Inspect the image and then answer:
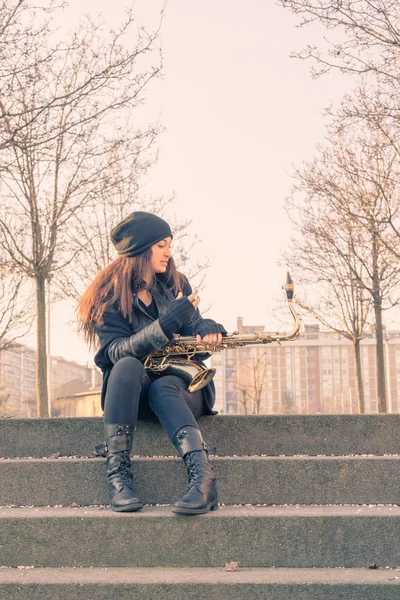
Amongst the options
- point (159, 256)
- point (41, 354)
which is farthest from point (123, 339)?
point (41, 354)

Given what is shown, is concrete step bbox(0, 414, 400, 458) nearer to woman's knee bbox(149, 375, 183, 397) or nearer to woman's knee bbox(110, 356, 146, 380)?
woman's knee bbox(149, 375, 183, 397)

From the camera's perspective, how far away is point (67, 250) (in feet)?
42.4

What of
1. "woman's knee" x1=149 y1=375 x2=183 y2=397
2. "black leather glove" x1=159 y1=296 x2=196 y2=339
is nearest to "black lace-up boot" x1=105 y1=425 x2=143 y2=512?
"woman's knee" x1=149 y1=375 x2=183 y2=397

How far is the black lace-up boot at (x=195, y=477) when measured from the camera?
3.20 meters

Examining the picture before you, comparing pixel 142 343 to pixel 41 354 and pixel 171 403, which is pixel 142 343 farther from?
pixel 41 354

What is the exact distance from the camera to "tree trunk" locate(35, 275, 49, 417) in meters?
10.7

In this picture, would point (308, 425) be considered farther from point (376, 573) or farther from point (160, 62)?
point (160, 62)

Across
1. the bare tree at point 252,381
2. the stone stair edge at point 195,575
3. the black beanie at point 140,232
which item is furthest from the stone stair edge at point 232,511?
the bare tree at point 252,381

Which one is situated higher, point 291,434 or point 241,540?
point 291,434

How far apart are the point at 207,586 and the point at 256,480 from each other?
839 mm

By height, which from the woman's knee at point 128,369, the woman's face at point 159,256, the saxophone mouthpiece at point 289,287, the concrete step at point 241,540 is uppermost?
the woman's face at point 159,256

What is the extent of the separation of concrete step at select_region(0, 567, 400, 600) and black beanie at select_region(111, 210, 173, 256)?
1756mm

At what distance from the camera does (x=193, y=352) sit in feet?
12.8

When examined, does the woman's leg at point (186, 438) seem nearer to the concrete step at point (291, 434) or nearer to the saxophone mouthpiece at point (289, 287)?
the concrete step at point (291, 434)
